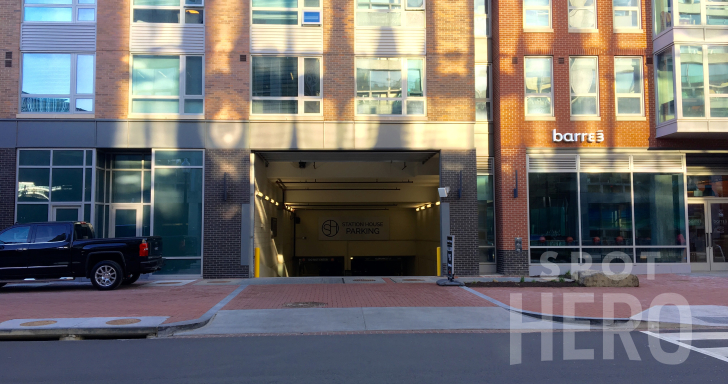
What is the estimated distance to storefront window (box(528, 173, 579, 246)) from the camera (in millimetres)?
18719

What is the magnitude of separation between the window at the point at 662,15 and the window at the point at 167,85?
47.9ft

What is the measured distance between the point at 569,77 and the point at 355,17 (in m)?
7.19

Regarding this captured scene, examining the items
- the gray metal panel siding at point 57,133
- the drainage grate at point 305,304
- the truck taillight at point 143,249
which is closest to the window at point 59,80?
the gray metal panel siding at point 57,133

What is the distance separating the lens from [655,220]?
1888cm

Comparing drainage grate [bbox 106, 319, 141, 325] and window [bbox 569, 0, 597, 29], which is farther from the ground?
window [bbox 569, 0, 597, 29]

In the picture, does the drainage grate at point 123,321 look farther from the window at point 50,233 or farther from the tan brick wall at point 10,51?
the tan brick wall at point 10,51

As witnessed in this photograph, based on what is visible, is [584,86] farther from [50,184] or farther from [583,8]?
[50,184]

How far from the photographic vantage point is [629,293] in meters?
13.8

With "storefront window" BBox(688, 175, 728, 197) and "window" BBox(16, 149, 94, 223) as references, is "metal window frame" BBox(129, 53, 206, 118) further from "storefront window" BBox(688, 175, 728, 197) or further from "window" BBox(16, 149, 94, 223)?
"storefront window" BBox(688, 175, 728, 197)

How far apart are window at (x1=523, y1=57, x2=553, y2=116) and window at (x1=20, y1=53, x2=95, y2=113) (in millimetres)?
13810

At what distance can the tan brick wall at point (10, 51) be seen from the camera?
17.7m

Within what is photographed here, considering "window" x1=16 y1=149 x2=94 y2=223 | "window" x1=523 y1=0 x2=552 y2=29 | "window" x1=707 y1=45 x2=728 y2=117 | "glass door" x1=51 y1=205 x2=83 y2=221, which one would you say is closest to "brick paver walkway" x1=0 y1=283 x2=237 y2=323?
"glass door" x1=51 y1=205 x2=83 y2=221

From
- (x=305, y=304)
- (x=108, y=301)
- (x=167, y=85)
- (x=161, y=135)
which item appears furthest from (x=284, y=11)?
(x=108, y=301)

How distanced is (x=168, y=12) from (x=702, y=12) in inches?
654
